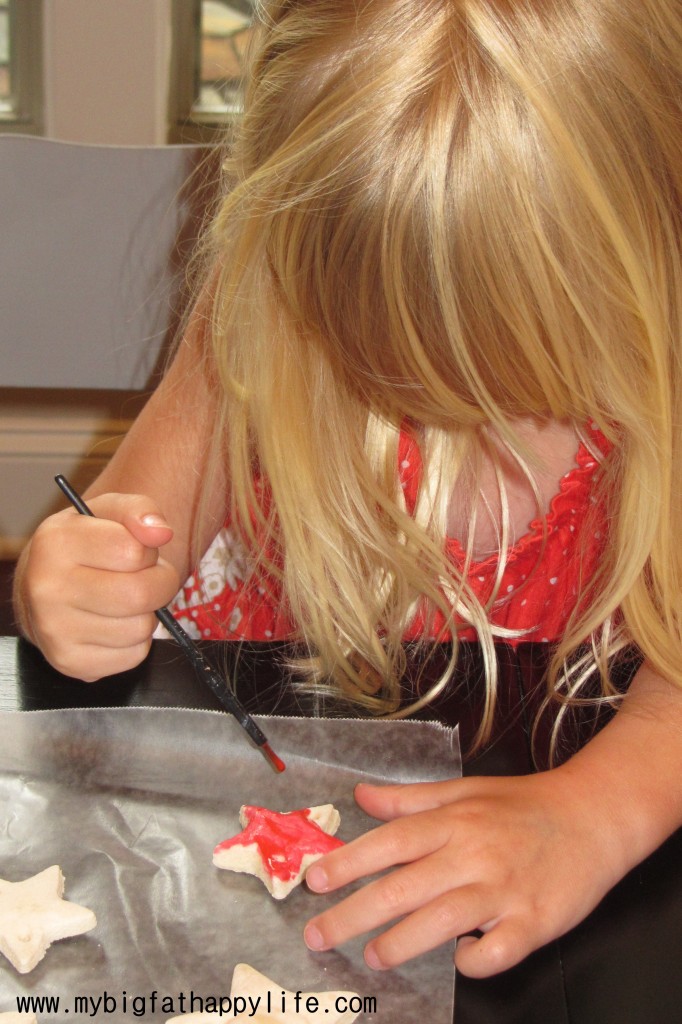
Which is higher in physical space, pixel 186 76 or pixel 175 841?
pixel 186 76

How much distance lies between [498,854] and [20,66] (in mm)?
2053

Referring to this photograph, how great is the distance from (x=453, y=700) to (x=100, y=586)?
0.82 feet

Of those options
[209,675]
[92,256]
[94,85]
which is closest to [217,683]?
[209,675]

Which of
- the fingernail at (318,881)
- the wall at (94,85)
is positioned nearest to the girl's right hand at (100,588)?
the fingernail at (318,881)

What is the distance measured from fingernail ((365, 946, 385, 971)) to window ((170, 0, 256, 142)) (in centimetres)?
190

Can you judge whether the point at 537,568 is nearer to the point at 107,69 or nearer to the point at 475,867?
the point at 475,867

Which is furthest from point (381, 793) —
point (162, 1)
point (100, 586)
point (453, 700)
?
point (162, 1)

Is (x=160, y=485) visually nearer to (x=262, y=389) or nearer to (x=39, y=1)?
(x=262, y=389)

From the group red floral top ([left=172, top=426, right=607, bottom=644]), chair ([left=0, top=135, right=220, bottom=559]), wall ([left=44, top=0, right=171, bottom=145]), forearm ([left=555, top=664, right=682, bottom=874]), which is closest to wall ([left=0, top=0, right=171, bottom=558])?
wall ([left=44, top=0, right=171, bottom=145])

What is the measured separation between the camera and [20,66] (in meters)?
2.15

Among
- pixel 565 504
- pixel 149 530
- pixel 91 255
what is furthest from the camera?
pixel 91 255

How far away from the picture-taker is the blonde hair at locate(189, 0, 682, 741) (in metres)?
0.61

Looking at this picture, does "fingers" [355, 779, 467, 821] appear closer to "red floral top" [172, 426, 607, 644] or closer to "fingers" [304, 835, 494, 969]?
"fingers" [304, 835, 494, 969]

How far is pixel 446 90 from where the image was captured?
607mm
